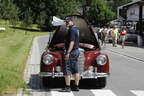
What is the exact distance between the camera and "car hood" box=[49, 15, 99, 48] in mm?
9086

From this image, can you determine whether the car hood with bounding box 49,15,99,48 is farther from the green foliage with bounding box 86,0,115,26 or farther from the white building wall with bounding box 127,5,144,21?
the green foliage with bounding box 86,0,115,26

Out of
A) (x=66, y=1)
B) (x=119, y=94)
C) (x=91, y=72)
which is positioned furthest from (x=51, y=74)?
(x=66, y=1)

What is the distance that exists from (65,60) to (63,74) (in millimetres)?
472

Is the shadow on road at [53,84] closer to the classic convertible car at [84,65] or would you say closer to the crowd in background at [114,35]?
the classic convertible car at [84,65]

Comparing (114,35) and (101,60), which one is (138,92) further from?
(114,35)

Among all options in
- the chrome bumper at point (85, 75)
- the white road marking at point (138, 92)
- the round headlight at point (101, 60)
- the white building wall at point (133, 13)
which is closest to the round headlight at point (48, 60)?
the chrome bumper at point (85, 75)

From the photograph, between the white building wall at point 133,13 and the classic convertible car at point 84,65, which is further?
the white building wall at point 133,13

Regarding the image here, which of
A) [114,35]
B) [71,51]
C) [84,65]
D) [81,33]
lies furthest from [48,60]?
[114,35]

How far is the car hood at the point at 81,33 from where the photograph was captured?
9.09 metres

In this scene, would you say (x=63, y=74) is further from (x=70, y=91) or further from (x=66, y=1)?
(x=66, y=1)

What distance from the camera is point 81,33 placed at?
9500mm

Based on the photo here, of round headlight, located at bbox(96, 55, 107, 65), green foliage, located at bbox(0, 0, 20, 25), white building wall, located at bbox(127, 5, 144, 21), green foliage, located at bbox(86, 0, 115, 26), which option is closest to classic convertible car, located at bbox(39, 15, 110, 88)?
round headlight, located at bbox(96, 55, 107, 65)

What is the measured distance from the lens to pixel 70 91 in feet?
26.5

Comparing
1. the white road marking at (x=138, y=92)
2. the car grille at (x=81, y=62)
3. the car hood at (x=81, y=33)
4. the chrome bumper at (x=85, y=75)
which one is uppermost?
the car hood at (x=81, y=33)
